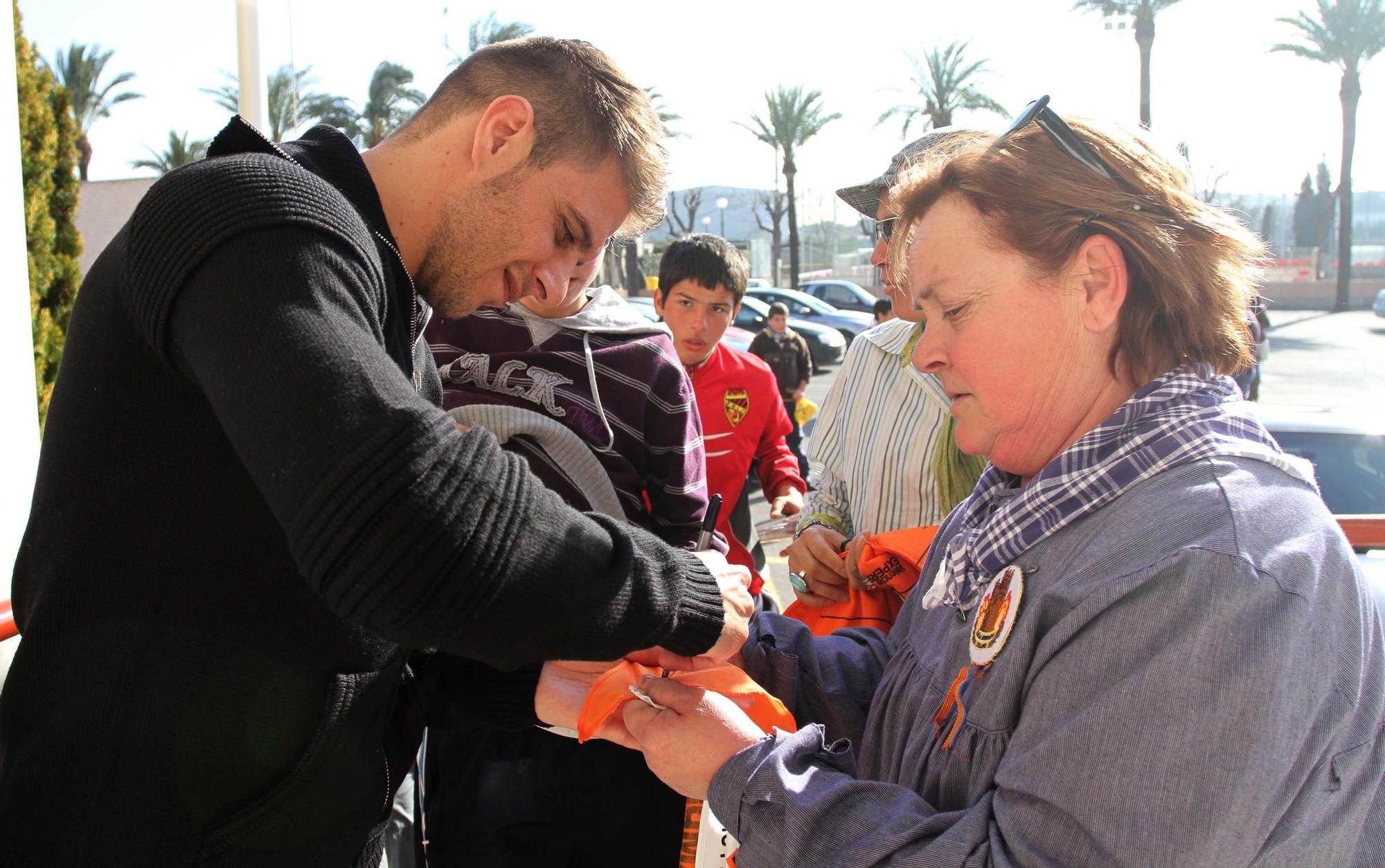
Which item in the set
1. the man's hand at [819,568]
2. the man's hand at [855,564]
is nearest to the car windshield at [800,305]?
the man's hand at [819,568]

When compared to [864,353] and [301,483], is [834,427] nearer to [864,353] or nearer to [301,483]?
[864,353]

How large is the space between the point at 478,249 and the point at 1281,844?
4.50ft

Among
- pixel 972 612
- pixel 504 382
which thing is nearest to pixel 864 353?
pixel 504 382

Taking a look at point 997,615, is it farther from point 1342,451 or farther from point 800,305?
point 800,305

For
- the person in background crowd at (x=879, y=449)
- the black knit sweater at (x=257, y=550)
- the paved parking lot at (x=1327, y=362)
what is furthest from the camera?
the paved parking lot at (x=1327, y=362)

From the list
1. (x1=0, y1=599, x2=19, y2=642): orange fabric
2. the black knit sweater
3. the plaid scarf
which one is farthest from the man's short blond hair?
(x1=0, y1=599, x2=19, y2=642): orange fabric

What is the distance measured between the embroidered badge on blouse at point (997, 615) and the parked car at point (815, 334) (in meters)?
18.9

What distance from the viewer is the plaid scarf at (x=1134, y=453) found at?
1399 mm

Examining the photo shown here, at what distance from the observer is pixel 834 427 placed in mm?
3332

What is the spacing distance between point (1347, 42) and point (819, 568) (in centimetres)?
3343

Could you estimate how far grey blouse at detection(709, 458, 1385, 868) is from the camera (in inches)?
45.8

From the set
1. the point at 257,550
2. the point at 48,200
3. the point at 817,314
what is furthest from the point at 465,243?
the point at 817,314

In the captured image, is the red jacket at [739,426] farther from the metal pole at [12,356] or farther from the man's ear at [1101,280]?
the man's ear at [1101,280]

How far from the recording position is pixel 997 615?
1471mm
